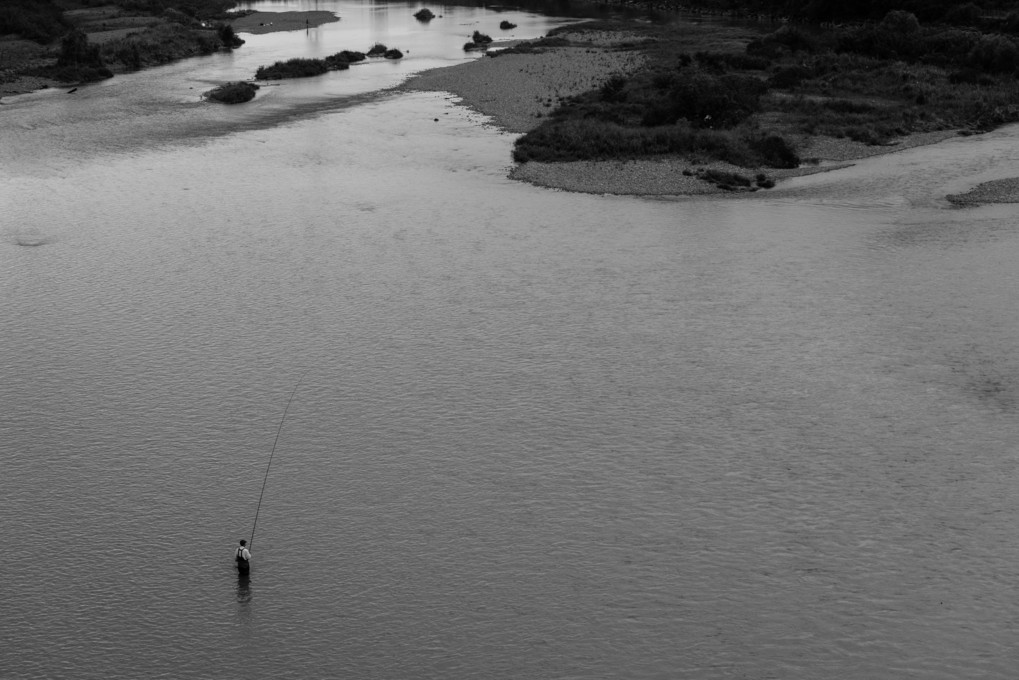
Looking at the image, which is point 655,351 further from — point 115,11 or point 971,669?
point 115,11

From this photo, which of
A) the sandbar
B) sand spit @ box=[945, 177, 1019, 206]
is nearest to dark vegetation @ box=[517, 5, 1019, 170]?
sand spit @ box=[945, 177, 1019, 206]

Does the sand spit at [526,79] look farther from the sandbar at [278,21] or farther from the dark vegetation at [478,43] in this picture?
the sandbar at [278,21]

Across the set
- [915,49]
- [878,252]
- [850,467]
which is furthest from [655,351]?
[915,49]

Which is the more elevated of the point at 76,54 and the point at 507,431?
the point at 76,54

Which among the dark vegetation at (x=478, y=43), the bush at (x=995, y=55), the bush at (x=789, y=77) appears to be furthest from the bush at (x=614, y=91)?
the dark vegetation at (x=478, y=43)

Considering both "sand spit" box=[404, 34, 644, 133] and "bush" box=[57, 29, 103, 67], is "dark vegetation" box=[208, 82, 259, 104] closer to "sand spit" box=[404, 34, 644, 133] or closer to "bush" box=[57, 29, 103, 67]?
"sand spit" box=[404, 34, 644, 133]

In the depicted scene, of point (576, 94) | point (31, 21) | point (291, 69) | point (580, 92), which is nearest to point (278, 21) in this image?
point (31, 21)

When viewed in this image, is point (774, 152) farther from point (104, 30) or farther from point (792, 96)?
point (104, 30)
